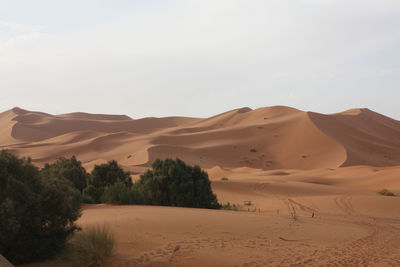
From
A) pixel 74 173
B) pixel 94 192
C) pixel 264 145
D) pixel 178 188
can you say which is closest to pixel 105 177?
pixel 94 192

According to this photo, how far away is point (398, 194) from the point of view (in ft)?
70.3

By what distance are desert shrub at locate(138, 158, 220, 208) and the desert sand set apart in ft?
8.48

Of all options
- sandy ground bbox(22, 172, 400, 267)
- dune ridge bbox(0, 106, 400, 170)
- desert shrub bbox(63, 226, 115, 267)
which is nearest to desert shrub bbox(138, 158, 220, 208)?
sandy ground bbox(22, 172, 400, 267)

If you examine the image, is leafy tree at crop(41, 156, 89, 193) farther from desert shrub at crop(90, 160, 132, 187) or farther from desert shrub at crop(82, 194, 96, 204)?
desert shrub at crop(82, 194, 96, 204)

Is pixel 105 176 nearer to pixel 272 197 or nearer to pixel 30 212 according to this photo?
pixel 272 197

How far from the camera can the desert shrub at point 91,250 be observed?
19.5ft

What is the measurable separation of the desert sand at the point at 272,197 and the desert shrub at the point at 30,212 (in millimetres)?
384

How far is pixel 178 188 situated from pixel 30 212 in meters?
9.22

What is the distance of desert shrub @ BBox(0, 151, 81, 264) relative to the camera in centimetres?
590

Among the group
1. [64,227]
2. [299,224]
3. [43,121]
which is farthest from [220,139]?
[43,121]

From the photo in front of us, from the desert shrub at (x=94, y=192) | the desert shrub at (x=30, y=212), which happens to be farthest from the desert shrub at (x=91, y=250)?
the desert shrub at (x=94, y=192)

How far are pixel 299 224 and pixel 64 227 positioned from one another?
20.6ft

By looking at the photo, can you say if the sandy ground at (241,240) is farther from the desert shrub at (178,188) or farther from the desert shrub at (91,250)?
the desert shrub at (178,188)

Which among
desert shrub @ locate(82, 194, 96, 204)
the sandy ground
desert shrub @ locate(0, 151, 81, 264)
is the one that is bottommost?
the sandy ground
